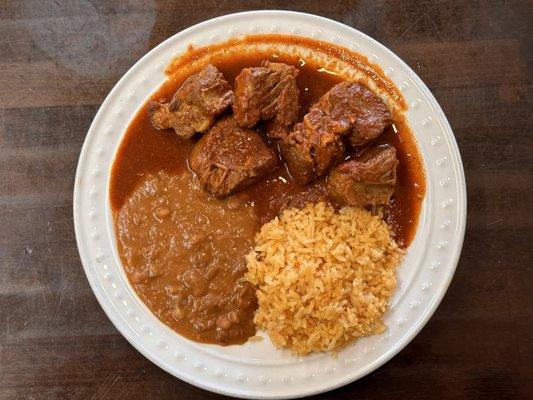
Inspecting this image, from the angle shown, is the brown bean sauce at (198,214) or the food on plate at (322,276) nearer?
the food on plate at (322,276)

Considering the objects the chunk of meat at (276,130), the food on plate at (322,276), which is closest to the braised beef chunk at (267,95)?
the chunk of meat at (276,130)

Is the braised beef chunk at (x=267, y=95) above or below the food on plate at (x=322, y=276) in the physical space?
above

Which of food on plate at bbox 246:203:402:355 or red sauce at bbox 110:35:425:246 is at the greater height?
red sauce at bbox 110:35:425:246

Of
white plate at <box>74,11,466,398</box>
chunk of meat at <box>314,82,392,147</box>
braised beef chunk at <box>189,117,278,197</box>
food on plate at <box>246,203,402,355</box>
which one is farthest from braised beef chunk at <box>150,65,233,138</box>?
food on plate at <box>246,203,402,355</box>

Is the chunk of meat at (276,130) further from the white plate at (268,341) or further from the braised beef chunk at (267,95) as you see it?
the white plate at (268,341)

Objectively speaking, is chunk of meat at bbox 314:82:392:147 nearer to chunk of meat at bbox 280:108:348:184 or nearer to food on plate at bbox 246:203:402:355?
chunk of meat at bbox 280:108:348:184

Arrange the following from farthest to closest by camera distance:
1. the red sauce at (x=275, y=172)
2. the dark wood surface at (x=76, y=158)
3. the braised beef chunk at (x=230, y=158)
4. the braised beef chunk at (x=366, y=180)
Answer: the dark wood surface at (x=76, y=158), the red sauce at (x=275, y=172), the braised beef chunk at (x=230, y=158), the braised beef chunk at (x=366, y=180)

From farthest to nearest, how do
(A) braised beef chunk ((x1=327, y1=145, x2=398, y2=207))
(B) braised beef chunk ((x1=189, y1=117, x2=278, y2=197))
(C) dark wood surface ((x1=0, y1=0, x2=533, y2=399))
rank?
(C) dark wood surface ((x1=0, y1=0, x2=533, y2=399)) < (B) braised beef chunk ((x1=189, y1=117, x2=278, y2=197)) < (A) braised beef chunk ((x1=327, y1=145, x2=398, y2=207))
